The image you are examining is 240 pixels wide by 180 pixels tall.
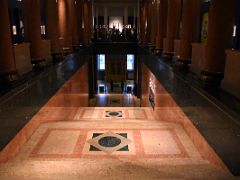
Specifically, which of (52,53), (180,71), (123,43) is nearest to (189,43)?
(180,71)

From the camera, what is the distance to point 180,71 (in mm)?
5453

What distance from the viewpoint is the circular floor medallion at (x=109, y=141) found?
4.32m

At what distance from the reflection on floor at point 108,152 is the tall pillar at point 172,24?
1976 millimetres

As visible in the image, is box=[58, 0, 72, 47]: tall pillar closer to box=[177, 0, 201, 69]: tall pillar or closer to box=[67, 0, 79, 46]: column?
box=[67, 0, 79, 46]: column

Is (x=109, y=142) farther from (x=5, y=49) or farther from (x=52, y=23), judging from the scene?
(x=52, y=23)

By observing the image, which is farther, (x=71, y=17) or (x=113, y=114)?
(x=71, y=17)

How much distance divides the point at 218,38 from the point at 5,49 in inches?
132

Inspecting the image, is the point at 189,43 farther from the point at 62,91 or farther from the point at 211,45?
the point at 62,91

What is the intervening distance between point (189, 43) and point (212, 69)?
6.05ft

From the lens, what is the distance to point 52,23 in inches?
305

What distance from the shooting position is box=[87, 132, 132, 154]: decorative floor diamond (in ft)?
13.6

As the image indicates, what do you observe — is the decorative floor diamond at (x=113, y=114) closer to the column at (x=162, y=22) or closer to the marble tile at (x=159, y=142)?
the column at (x=162, y=22)

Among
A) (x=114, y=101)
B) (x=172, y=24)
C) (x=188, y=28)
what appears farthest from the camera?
(x=114, y=101)

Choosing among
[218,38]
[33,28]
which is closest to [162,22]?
[33,28]
